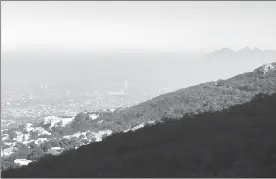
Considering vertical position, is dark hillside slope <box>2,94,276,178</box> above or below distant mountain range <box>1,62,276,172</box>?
above

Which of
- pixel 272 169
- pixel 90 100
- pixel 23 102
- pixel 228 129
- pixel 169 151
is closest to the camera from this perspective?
pixel 272 169


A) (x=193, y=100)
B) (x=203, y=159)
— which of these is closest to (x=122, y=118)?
(x=193, y=100)

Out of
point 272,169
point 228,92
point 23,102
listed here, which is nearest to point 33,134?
point 228,92

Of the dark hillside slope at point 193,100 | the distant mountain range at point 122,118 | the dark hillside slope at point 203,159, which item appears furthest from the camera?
the dark hillside slope at point 193,100

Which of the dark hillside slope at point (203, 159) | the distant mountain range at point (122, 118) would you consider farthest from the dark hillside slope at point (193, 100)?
the dark hillside slope at point (203, 159)

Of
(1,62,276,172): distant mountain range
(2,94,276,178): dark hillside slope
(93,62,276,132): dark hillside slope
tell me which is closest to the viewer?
(2,94,276,178): dark hillside slope

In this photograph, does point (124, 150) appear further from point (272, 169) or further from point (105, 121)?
point (105, 121)

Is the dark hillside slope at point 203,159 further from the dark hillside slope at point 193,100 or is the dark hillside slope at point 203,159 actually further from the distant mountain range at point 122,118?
the dark hillside slope at point 193,100

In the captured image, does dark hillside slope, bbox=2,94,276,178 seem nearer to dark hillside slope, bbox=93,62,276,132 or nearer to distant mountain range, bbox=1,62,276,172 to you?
distant mountain range, bbox=1,62,276,172

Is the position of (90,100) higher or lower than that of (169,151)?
lower

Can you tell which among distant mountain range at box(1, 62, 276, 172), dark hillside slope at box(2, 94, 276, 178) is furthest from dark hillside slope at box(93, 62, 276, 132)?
dark hillside slope at box(2, 94, 276, 178)

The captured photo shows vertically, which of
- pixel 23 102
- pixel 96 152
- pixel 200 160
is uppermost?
pixel 200 160
